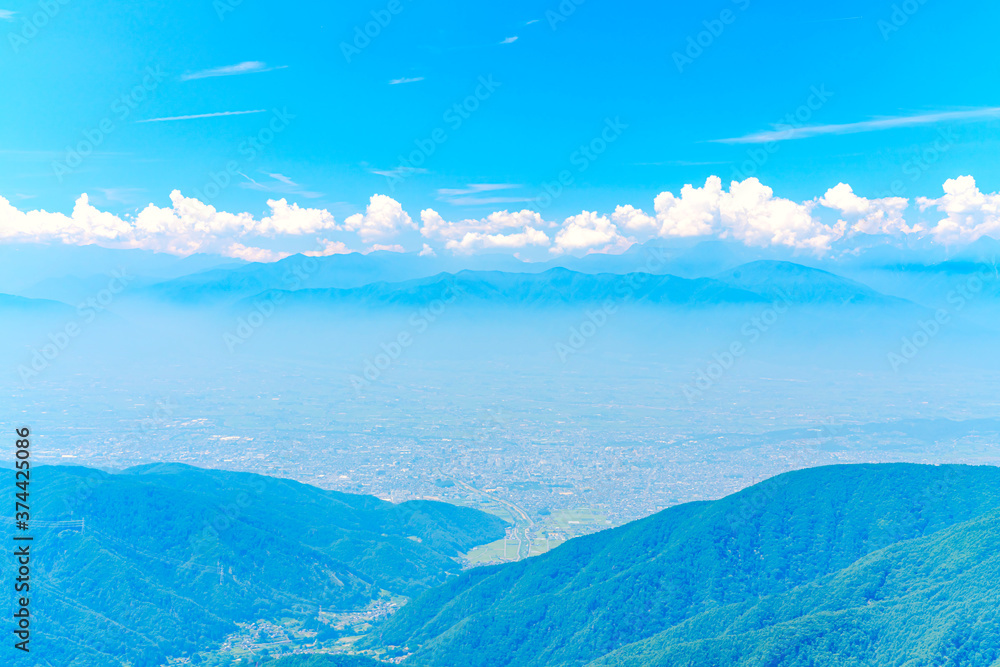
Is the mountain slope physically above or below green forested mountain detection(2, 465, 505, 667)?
above

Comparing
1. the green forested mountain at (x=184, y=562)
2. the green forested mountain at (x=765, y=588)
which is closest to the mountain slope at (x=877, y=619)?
the green forested mountain at (x=765, y=588)

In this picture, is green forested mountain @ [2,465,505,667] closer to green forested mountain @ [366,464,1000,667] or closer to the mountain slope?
green forested mountain @ [366,464,1000,667]

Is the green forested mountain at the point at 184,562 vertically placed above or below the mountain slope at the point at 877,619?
below

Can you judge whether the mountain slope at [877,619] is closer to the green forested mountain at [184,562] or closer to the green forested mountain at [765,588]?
the green forested mountain at [765,588]

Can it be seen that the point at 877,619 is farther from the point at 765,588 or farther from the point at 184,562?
the point at 184,562

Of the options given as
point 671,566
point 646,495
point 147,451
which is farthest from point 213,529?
point 147,451

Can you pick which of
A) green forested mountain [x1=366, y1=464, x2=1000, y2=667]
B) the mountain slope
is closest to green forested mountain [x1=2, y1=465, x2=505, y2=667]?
green forested mountain [x1=366, y1=464, x2=1000, y2=667]
